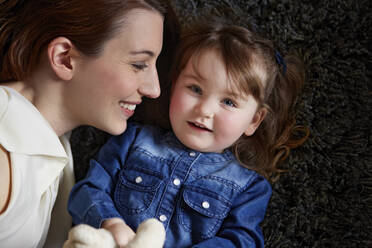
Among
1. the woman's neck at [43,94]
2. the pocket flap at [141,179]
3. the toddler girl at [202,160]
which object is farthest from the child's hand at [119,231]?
the woman's neck at [43,94]

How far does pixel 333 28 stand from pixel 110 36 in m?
0.71

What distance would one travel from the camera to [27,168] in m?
1.02

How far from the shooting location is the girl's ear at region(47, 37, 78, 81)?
1117 mm

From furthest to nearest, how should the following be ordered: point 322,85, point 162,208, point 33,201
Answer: point 322,85
point 162,208
point 33,201

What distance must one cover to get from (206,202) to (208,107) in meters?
0.28

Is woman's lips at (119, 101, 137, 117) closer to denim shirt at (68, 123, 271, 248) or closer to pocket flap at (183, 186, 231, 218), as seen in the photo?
denim shirt at (68, 123, 271, 248)

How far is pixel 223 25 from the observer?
130cm

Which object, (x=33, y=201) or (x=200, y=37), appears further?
(x=200, y=37)

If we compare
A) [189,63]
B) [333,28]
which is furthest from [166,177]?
[333,28]

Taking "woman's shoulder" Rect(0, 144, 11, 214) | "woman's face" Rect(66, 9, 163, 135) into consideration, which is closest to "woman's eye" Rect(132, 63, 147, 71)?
"woman's face" Rect(66, 9, 163, 135)

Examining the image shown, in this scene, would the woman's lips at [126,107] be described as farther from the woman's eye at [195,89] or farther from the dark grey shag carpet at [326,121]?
the dark grey shag carpet at [326,121]

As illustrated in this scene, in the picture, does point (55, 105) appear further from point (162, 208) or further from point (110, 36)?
point (162, 208)

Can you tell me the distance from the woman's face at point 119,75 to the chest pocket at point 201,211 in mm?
298

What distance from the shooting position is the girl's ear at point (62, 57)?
112 centimetres
